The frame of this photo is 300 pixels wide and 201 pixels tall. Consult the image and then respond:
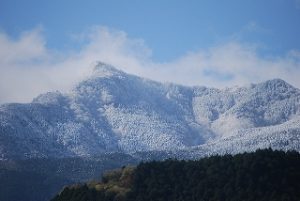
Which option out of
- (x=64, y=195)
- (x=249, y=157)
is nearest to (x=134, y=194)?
(x=64, y=195)

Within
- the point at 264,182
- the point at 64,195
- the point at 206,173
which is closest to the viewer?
the point at 264,182

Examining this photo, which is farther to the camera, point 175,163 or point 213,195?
point 175,163

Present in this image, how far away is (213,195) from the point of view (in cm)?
12100

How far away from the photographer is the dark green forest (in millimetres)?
117750

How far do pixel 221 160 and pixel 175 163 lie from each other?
1076 centimetres

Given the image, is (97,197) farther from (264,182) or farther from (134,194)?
(264,182)

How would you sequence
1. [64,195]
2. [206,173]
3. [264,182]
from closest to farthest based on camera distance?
1. [264,182]
2. [206,173]
3. [64,195]

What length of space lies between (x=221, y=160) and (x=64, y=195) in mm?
33852

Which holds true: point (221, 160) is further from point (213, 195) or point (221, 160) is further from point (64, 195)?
point (64, 195)

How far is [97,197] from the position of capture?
426ft

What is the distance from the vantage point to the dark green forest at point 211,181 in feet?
386

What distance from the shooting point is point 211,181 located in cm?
12481

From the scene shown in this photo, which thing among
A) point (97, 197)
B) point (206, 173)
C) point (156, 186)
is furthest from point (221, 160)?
point (97, 197)

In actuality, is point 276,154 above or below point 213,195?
above
